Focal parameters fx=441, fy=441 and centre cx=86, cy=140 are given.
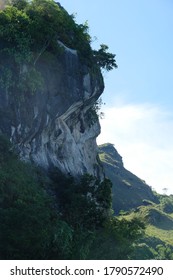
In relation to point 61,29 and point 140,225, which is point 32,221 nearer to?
point 140,225

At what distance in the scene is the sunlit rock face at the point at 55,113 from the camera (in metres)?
29.6

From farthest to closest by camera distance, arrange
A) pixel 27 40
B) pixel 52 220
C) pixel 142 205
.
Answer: pixel 142 205
pixel 27 40
pixel 52 220

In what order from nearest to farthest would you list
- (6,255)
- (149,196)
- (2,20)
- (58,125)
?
(6,255) < (2,20) < (58,125) < (149,196)

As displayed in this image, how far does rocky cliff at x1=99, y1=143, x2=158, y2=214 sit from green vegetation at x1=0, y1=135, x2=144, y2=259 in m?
84.2

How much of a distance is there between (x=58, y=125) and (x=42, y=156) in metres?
3.39

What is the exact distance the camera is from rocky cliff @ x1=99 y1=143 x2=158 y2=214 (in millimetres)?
120625

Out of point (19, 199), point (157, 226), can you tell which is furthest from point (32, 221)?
point (157, 226)

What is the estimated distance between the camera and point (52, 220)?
22141 millimetres

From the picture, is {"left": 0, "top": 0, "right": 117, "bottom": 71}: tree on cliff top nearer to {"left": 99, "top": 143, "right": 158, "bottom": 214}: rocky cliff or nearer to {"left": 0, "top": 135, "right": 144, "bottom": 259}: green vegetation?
{"left": 0, "top": 135, "right": 144, "bottom": 259}: green vegetation

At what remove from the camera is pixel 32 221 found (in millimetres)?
19812

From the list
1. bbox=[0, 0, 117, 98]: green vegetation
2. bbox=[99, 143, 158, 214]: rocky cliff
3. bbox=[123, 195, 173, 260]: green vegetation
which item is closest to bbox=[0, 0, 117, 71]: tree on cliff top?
bbox=[0, 0, 117, 98]: green vegetation

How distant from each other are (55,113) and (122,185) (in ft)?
340

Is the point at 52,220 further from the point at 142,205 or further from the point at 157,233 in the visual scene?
the point at 142,205

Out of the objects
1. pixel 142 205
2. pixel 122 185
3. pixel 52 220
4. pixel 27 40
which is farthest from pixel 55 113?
pixel 122 185
